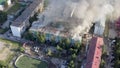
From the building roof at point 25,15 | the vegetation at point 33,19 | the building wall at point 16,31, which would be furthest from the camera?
the vegetation at point 33,19

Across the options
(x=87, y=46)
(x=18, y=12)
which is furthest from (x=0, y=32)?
(x=87, y=46)

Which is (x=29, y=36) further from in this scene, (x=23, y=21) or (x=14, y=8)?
(x=14, y=8)

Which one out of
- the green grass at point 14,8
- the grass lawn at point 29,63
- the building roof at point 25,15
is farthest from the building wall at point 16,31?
the green grass at point 14,8

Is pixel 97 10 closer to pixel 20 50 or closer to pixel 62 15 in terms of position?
pixel 62 15

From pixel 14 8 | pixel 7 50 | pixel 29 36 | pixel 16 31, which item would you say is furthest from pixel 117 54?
pixel 14 8

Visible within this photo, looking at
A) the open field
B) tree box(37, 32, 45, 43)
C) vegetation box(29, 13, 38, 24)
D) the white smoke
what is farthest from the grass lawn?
vegetation box(29, 13, 38, 24)

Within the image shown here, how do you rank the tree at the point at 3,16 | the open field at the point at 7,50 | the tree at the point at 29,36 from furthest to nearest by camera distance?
the tree at the point at 3,16, the tree at the point at 29,36, the open field at the point at 7,50

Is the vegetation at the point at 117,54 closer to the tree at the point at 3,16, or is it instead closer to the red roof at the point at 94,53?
the red roof at the point at 94,53

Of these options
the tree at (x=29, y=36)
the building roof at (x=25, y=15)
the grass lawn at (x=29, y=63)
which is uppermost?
the building roof at (x=25, y=15)
